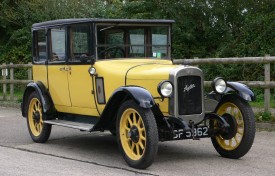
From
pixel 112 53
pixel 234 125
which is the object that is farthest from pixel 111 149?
pixel 234 125

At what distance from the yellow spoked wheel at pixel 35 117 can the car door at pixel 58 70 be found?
42cm

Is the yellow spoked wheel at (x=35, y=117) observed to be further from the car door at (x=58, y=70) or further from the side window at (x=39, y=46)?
the side window at (x=39, y=46)

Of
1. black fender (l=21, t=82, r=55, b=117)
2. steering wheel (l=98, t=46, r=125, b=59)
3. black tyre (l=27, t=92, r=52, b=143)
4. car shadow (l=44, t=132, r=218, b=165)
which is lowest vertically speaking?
car shadow (l=44, t=132, r=218, b=165)

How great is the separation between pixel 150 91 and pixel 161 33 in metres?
1.75

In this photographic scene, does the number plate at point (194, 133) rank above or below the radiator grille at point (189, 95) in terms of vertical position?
Result: below

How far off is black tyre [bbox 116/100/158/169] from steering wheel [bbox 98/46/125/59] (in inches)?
53.3

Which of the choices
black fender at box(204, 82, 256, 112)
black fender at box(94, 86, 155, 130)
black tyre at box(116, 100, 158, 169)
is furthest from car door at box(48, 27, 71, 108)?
black fender at box(204, 82, 256, 112)

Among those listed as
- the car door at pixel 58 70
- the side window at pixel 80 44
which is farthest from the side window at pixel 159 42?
the car door at pixel 58 70

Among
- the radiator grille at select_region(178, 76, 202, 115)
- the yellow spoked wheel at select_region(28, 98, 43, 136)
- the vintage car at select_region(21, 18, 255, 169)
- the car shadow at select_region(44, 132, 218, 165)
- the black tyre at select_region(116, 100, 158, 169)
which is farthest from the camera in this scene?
the yellow spoked wheel at select_region(28, 98, 43, 136)

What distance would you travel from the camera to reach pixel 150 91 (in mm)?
7457

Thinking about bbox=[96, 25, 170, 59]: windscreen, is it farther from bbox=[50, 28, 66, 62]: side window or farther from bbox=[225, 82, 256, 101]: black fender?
bbox=[225, 82, 256, 101]: black fender

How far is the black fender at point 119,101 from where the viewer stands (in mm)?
6777

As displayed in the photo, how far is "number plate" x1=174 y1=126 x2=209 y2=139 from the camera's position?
7.05m

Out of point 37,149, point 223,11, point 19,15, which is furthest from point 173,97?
point 19,15
